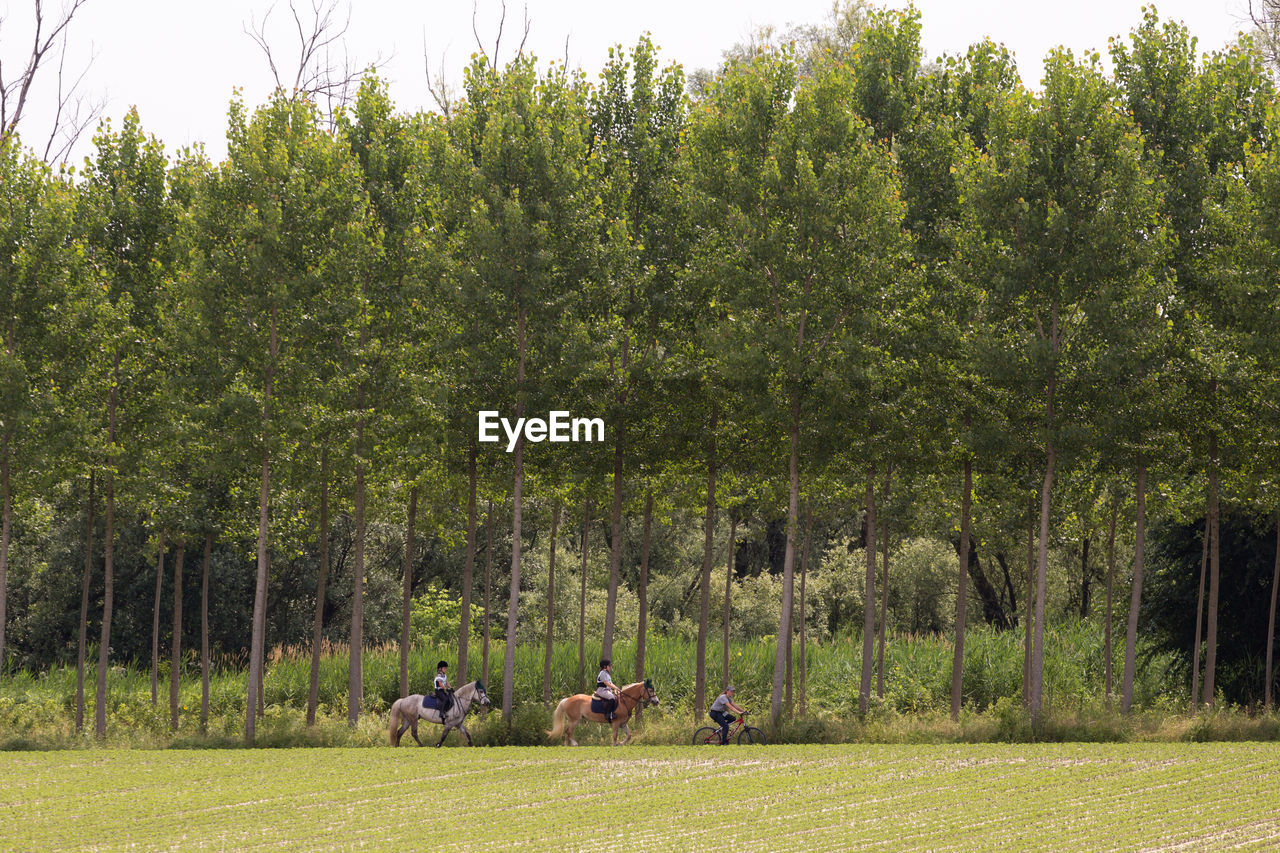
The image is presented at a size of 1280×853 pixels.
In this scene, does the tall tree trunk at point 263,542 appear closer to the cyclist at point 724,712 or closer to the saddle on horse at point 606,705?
the saddle on horse at point 606,705

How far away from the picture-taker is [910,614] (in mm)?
50250

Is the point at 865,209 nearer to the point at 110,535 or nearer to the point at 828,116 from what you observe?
the point at 828,116

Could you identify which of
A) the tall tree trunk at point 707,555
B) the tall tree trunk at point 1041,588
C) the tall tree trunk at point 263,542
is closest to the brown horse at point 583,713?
the tall tree trunk at point 707,555

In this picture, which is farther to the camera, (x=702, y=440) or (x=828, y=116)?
(x=702, y=440)

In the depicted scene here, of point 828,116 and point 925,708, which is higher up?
point 828,116

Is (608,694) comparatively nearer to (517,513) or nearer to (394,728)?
(394,728)

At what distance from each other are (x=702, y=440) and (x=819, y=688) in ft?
33.5

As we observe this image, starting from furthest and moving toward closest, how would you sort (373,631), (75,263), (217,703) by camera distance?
(373,631) < (217,703) < (75,263)

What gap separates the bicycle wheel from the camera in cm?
2734

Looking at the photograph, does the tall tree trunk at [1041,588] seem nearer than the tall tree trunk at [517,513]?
Yes

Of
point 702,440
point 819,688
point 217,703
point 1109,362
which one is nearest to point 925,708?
point 819,688

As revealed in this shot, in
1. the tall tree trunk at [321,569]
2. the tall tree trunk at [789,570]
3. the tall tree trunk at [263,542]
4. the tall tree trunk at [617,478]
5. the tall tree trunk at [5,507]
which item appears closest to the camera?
the tall tree trunk at [789,570]

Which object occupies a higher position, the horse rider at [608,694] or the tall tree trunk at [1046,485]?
the tall tree trunk at [1046,485]

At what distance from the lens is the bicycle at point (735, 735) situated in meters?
27.3
